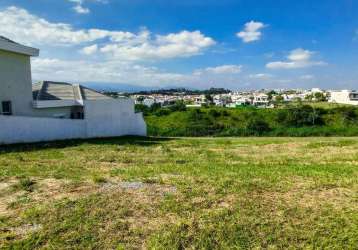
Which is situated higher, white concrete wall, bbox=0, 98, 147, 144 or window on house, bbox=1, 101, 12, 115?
window on house, bbox=1, 101, 12, 115

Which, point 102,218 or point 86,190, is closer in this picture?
point 102,218

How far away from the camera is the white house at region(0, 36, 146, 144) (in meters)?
14.5

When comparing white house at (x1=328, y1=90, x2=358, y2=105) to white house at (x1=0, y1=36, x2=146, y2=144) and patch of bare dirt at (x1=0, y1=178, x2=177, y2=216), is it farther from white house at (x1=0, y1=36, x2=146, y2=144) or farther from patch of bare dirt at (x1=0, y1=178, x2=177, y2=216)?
patch of bare dirt at (x1=0, y1=178, x2=177, y2=216)

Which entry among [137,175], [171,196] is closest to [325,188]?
[171,196]

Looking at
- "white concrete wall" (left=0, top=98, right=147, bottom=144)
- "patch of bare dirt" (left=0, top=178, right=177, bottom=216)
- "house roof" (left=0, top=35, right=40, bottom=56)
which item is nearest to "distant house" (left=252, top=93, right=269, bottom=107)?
"white concrete wall" (left=0, top=98, right=147, bottom=144)

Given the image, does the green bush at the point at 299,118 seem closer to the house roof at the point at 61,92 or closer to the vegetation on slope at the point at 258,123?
the vegetation on slope at the point at 258,123

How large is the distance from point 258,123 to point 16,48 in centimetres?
2105

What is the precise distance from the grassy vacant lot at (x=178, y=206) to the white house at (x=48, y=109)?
6.31 metres

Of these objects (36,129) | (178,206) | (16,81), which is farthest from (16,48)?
(178,206)

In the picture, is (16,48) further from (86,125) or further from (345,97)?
(345,97)

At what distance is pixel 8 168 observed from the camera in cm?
807

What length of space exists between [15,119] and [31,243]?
11033mm

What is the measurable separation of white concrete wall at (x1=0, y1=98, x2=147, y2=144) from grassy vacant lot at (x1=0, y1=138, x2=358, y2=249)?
562 cm

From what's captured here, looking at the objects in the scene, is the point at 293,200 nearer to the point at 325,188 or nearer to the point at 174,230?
the point at 325,188
